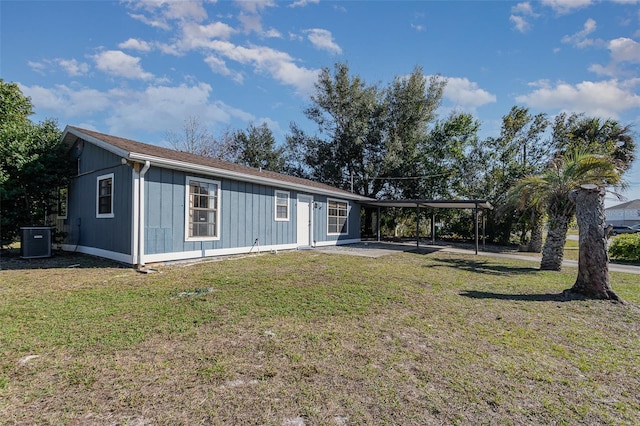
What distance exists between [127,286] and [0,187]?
24.4ft

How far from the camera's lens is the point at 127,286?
5.62m

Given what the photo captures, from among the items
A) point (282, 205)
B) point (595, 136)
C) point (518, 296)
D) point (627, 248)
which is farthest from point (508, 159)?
point (518, 296)

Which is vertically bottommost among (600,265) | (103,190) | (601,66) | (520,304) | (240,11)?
(520,304)

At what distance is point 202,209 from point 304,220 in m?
4.71

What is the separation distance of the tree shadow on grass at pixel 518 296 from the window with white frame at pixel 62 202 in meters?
12.6

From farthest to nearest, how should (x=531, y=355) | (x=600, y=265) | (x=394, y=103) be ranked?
(x=394, y=103), (x=600, y=265), (x=531, y=355)

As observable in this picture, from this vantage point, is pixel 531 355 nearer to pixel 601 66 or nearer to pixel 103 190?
pixel 103 190

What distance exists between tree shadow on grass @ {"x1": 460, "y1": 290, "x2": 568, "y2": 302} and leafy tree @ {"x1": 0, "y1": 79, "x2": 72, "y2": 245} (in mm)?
12540

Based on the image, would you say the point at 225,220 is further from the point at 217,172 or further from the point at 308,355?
the point at 308,355

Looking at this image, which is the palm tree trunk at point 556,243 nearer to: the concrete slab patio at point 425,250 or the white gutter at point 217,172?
the concrete slab patio at point 425,250

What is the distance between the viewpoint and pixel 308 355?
9.90 feet

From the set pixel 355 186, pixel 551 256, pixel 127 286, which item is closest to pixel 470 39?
pixel 551 256

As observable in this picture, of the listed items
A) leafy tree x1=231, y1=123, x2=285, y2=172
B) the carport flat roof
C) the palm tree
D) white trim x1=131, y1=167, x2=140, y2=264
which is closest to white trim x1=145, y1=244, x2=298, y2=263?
white trim x1=131, y1=167, x2=140, y2=264

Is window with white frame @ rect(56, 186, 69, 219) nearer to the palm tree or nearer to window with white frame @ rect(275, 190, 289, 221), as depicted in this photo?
window with white frame @ rect(275, 190, 289, 221)
